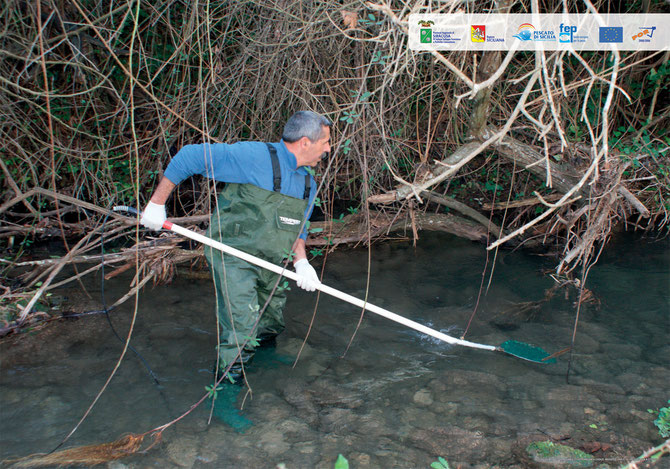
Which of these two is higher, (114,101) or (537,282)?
(114,101)

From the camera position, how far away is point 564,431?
8.92 ft

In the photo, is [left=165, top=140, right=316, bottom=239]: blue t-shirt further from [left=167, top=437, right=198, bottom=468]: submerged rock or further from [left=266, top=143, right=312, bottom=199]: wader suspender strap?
[left=167, top=437, right=198, bottom=468]: submerged rock

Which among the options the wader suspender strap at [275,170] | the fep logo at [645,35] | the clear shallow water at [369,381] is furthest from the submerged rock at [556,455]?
the fep logo at [645,35]

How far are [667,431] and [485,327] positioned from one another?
4.92 ft

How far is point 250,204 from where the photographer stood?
3.14 meters

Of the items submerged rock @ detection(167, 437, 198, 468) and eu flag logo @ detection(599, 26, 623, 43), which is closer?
submerged rock @ detection(167, 437, 198, 468)

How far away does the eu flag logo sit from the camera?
4414 mm

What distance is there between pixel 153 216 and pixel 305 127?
105 centimetres

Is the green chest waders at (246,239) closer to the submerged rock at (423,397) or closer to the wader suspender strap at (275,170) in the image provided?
the wader suspender strap at (275,170)

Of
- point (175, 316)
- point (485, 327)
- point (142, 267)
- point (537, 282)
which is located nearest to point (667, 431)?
point (485, 327)

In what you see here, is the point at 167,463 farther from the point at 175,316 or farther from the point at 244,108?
the point at 244,108

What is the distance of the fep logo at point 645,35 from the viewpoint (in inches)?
180

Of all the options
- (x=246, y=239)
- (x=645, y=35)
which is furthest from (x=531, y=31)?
(x=246, y=239)

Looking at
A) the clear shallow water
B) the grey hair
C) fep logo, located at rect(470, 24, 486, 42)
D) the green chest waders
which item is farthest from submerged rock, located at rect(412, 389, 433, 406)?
fep logo, located at rect(470, 24, 486, 42)
